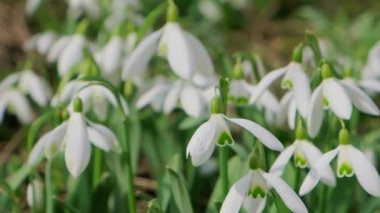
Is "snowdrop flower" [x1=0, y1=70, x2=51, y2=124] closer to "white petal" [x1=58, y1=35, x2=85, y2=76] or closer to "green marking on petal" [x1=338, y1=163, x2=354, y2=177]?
"white petal" [x1=58, y1=35, x2=85, y2=76]

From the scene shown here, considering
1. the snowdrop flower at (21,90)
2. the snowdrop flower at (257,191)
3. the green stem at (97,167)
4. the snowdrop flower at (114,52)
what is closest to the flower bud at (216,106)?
the snowdrop flower at (257,191)

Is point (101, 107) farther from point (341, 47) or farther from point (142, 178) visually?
point (341, 47)

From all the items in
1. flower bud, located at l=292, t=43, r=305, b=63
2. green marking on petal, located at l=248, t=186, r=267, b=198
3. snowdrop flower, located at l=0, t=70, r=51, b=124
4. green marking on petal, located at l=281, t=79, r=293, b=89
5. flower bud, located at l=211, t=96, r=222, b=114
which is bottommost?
snowdrop flower, located at l=0, t=70, r=51, b=124

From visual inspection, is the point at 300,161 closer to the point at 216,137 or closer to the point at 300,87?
the point at 300,87

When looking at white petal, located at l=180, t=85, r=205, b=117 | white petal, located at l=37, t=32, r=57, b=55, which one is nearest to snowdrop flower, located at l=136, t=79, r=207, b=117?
white petal, located at l=180, t=85, r=205, b=117

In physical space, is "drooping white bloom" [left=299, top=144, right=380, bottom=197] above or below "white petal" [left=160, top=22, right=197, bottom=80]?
below

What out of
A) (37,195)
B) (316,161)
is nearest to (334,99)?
(316,161)

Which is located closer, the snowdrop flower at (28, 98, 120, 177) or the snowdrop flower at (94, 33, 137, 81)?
the snowdrop flower at (28, 98, 120, 177)
